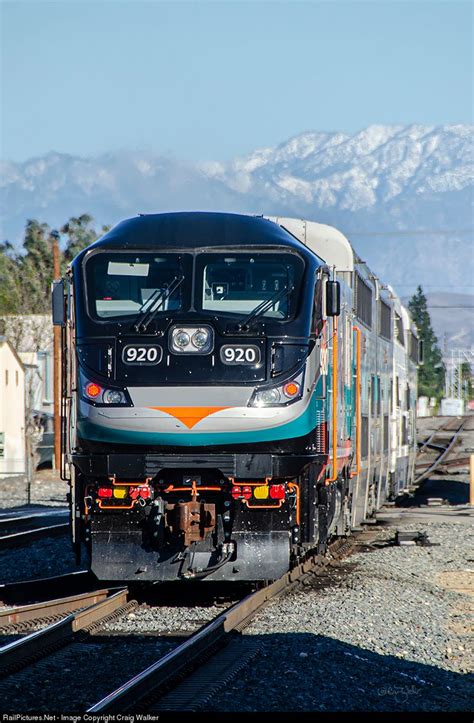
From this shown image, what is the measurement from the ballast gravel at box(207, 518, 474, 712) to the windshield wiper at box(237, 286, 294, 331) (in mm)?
2657

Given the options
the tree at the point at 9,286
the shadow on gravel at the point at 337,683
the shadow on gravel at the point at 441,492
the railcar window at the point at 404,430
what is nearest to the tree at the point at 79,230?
the tree at the point at 9,286

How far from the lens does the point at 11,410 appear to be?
169 ft

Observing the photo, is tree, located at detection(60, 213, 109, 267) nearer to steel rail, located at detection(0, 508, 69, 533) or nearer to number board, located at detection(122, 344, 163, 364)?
steel rail, located at detection(0, 508, 69, 533)

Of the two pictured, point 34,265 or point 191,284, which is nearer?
point 191,284

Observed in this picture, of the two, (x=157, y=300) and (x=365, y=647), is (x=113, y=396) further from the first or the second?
(x=365, y=647)

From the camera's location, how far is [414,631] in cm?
990

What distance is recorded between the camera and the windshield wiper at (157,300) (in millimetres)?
10422

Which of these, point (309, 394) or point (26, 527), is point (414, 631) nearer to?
point (309, 394)

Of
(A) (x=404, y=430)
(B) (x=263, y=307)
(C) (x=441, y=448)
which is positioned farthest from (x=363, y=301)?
(C) (x=441, y=448)

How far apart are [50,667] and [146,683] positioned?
1222mm

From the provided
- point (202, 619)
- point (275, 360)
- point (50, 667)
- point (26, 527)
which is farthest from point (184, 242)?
point (26, 527)

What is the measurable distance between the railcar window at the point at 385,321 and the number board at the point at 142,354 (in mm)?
10181

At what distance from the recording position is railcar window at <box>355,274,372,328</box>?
15313mm

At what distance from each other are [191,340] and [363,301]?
6.54m
